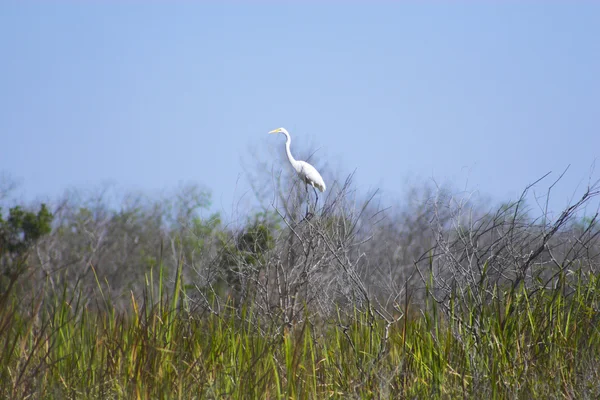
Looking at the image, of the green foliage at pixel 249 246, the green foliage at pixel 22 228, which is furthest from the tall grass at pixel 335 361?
the green foliage at pixel 22 228

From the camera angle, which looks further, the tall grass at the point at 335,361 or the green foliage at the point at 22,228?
the green foliage at the point at 22,228

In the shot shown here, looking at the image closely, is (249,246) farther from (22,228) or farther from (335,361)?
(22,228)

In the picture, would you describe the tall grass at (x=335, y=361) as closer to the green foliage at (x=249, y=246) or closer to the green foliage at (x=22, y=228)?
the green foliage at (x=249, y=246)

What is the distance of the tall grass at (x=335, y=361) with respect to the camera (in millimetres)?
4168

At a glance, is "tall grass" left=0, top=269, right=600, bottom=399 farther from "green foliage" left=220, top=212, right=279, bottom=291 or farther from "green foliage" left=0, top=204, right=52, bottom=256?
"green foliage" left=0, top=204, right=52, bottom=256

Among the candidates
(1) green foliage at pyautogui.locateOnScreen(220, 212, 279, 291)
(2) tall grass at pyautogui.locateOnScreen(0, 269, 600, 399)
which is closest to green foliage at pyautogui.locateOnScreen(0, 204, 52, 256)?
(1) green foliage at pyautogui.locateOnScreen(220, 212, 279, 291)

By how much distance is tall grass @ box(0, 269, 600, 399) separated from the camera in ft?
13.7

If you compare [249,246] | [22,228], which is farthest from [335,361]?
[22,228]

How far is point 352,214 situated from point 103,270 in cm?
2025

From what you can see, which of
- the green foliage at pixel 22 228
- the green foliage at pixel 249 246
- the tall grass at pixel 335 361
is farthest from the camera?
the green foliage at pixel 22 228

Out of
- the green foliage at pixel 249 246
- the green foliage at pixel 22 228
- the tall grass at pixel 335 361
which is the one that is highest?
the green foliage at pixel 22 228

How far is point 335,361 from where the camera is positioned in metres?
4.80

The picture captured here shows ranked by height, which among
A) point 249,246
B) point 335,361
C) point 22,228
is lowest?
point 335,361

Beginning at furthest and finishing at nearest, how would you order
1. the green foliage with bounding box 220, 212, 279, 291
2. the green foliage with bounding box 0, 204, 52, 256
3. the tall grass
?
the green foliage with bounding box 0, 204, 52, 256
the green foliage with bounding box 220, 212, 279, 291
the tall grass
